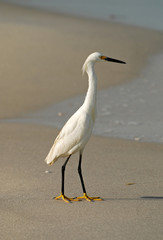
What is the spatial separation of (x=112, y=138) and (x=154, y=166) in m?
1.24

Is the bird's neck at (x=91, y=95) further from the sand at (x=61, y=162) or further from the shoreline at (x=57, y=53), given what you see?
the shoreline at (x=57, y=53)

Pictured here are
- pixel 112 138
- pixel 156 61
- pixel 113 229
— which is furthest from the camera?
pixel 156 61

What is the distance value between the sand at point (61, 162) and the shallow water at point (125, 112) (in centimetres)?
27

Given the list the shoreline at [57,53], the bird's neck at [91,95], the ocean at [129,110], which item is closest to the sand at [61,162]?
the shoreline at [57,53]

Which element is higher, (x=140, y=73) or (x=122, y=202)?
(x=140, y=73)

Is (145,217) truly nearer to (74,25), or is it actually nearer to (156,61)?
(156,61)

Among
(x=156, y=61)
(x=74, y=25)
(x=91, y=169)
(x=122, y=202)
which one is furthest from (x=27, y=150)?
(x=74, y=25)

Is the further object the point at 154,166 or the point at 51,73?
the point at 51,73

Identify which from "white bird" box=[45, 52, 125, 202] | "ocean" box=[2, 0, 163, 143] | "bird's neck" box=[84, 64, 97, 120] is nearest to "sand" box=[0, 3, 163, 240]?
"ocean" box=[2, 0, 163, 143]

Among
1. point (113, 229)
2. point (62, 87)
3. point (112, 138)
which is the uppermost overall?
point (62, 87)

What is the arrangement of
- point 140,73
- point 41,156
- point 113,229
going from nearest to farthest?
point 113,229, point 41,156, point 140,73

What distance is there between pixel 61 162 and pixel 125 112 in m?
2.67

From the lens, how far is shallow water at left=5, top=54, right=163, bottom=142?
7008 millimetres

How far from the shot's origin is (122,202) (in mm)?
4391
